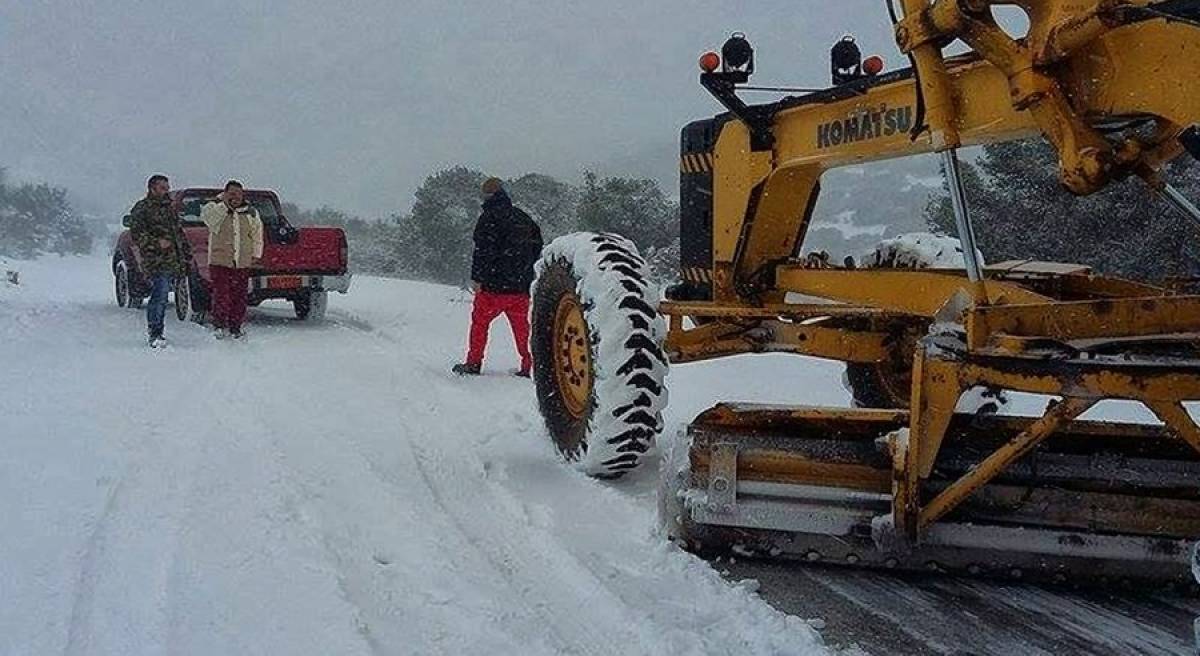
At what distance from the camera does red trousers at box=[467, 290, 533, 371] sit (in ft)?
27.0

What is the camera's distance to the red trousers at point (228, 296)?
10805 mm

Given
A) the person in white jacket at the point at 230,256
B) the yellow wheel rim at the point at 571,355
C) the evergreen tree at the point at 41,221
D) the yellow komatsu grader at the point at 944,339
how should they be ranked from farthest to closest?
the evergreen tree at the point at 41,221, the person in white jacket at the point at 230,256, the yellow wheel rim at the point at 571,355, the yellow komatsu grader at the point at 944,339

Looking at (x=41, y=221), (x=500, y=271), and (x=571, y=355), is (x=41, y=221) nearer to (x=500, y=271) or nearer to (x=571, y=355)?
(x=500, y=271)

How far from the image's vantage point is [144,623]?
2.82m

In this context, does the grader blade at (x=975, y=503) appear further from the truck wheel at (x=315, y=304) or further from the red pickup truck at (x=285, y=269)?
the truck wheel at (x=315, y=304)

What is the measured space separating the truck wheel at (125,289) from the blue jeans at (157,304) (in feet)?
14.2

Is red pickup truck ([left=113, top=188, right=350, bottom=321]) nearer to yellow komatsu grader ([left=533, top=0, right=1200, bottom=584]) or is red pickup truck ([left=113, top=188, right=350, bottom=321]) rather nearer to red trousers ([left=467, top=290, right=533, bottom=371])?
red trousers ([left=467, top=290, right=533, bottom=371])

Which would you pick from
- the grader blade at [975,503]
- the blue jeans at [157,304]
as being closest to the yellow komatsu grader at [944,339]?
the grader blade at [975,503]

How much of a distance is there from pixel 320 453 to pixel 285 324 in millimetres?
7896

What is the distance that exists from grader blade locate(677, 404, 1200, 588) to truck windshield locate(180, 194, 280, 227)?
10977 millimetres

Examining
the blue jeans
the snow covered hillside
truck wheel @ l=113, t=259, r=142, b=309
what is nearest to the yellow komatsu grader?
the snow covered hillside

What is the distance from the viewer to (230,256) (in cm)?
1080

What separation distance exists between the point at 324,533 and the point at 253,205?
35.0ft

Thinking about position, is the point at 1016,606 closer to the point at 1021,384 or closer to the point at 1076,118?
the point at 1021,384
